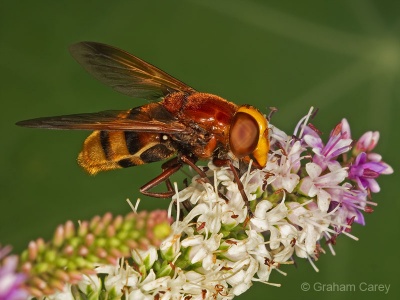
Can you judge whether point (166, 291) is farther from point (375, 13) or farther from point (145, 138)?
point (375, 13)

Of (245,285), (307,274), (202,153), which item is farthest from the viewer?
(307,274)

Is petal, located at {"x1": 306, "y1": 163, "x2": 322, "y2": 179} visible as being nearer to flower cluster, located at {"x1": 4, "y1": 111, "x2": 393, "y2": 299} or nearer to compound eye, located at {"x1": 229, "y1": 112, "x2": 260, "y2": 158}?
flower cluster, located at {"x1": 4, "y1": 111, "x2": 393, "y2": 299}

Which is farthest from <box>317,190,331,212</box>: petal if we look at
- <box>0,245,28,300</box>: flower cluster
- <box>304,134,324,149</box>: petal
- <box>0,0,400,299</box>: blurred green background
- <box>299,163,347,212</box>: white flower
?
<box>0,0,400,299</box>: blurred green background

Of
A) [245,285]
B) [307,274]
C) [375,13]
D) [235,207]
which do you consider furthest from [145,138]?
[375,13]

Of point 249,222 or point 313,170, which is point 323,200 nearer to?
point 313,170

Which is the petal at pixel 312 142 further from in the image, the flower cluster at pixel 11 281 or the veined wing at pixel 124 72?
the flower cluster at pixel 11 281

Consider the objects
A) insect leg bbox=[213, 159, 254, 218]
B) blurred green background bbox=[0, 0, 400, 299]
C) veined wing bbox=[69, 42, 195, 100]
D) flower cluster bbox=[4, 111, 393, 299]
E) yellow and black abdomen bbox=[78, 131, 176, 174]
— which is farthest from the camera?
blurred green background bbox=[0, 0, 400, 299]

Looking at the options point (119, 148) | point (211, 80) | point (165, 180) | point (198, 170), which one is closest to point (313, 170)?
point (198, 170)
